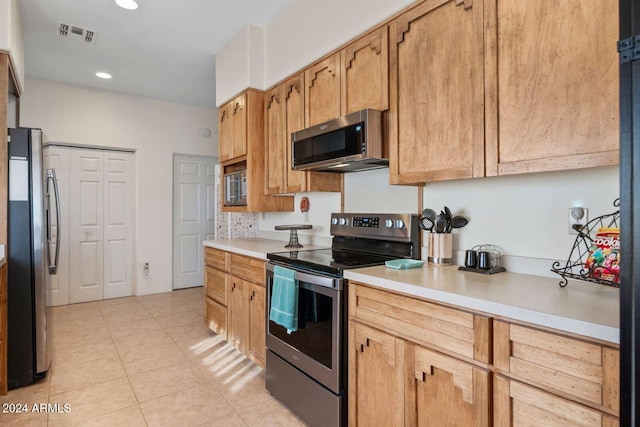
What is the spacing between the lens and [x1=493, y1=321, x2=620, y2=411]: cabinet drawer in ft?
3.01

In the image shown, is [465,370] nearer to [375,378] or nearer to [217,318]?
[375,378]

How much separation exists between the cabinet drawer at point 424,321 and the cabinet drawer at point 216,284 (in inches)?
65.7

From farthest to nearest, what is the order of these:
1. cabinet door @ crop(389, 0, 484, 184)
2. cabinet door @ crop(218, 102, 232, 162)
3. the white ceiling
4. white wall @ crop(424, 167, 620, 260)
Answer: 1. cabinet door @ crop(218, 102, 232, 162)
2. the white ceiling
3. cabinet door @ crop(389, 0, 484, 184)
4. white wall @ crop(424, 167, 620, 260)

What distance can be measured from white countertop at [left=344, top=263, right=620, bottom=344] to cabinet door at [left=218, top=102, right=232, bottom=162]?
7.54 feet

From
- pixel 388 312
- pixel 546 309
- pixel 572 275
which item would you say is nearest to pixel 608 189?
pixel 572 275

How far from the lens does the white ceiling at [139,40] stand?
2.82 m

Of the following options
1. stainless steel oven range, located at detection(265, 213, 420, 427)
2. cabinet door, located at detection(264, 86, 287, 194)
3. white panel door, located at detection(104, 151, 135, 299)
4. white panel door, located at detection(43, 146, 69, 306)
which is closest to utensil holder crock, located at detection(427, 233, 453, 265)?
stainless steel oven range, located at detection(265, 213, 420, 427)

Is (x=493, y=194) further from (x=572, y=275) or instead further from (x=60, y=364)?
(x=60, y=364)

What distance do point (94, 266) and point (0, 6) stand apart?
3.26 m

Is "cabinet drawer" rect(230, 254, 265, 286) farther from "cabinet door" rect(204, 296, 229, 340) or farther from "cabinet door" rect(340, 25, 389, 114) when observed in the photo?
"cabinet door" rect(340, 25, 389, 114)

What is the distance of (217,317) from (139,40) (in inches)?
106

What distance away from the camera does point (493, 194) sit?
1.76 m

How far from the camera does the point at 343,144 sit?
6.95 ft

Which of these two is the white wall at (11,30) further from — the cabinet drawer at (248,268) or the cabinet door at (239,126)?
the cabinet drawer at (248,268)
